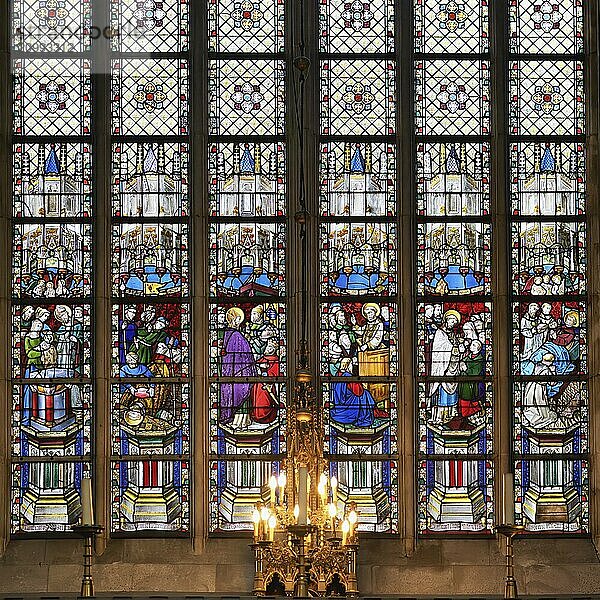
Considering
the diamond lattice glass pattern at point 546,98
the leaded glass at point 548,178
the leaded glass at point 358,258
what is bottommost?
the leaded glass at point 358,258

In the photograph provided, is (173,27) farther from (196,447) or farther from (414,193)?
(196,447)

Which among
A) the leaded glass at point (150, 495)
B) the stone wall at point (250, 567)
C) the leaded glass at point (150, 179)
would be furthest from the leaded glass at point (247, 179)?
the stone wall at point (250, 567)

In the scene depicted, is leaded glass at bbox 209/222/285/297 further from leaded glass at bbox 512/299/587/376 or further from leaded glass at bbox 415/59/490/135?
leaded glass at bbox 512/299/587/376

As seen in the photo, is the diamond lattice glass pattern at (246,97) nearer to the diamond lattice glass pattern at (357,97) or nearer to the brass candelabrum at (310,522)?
the diamond lattice glass pattern at (357,97)

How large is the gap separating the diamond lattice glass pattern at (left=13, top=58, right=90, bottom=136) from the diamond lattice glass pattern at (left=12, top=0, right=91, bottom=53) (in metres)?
0.19

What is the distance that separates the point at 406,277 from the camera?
40.2ft

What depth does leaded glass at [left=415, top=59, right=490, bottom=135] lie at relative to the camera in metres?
12.6

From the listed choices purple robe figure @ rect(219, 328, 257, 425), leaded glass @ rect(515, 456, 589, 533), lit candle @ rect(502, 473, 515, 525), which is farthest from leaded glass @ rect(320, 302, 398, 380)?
lit candle @ rect(502, 473, 515, 525)

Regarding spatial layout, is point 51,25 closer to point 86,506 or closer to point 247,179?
point 247,179

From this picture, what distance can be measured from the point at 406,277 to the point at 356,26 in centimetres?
220

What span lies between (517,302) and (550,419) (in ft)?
3.18

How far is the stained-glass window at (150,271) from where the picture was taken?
12062 mm

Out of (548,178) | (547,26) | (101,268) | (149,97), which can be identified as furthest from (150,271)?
(547,26)

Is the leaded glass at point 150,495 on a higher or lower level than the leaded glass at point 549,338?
lower
